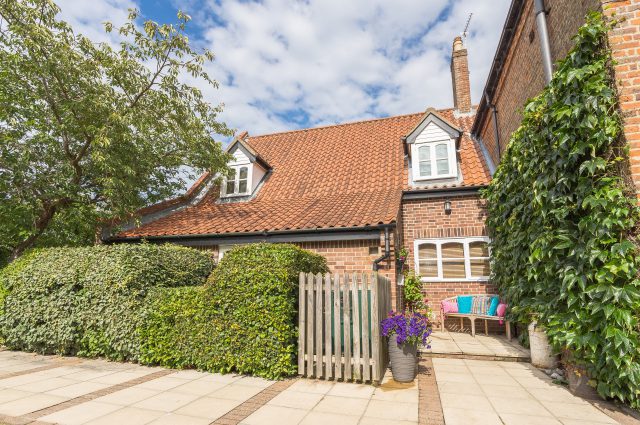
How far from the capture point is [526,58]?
24.5ft

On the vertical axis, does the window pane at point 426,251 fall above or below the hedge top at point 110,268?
above

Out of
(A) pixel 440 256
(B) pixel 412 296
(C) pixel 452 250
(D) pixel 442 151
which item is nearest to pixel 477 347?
(B) pixel 412 296

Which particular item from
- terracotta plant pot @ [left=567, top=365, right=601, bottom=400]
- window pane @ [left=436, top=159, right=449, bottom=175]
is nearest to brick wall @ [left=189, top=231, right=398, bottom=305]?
window pane @ [left=436, top=159, right=449, bottom=175]

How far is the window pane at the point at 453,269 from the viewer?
9.33 meters

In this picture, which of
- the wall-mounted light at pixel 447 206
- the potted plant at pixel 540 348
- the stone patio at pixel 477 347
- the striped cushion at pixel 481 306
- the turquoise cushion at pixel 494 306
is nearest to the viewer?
the potted plant at pixel 540 348

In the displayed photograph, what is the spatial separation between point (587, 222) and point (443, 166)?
21.2 ft

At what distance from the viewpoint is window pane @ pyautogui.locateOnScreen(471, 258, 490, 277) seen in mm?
9164

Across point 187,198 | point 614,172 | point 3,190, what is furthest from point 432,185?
point 3,190

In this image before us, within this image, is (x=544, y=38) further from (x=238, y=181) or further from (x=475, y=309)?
(x=238, y=181)

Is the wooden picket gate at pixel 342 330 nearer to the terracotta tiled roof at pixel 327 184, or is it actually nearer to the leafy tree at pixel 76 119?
the terracotta tiled roof at pixel 327 184

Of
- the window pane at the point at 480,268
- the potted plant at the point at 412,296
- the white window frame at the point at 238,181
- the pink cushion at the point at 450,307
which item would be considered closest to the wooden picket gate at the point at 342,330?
the potted plant at the point at 412,296

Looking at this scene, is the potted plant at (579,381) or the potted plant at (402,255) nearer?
the potted plant at (579,381)

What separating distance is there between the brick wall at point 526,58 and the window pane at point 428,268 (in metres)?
3.74

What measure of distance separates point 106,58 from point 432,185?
395 inches
